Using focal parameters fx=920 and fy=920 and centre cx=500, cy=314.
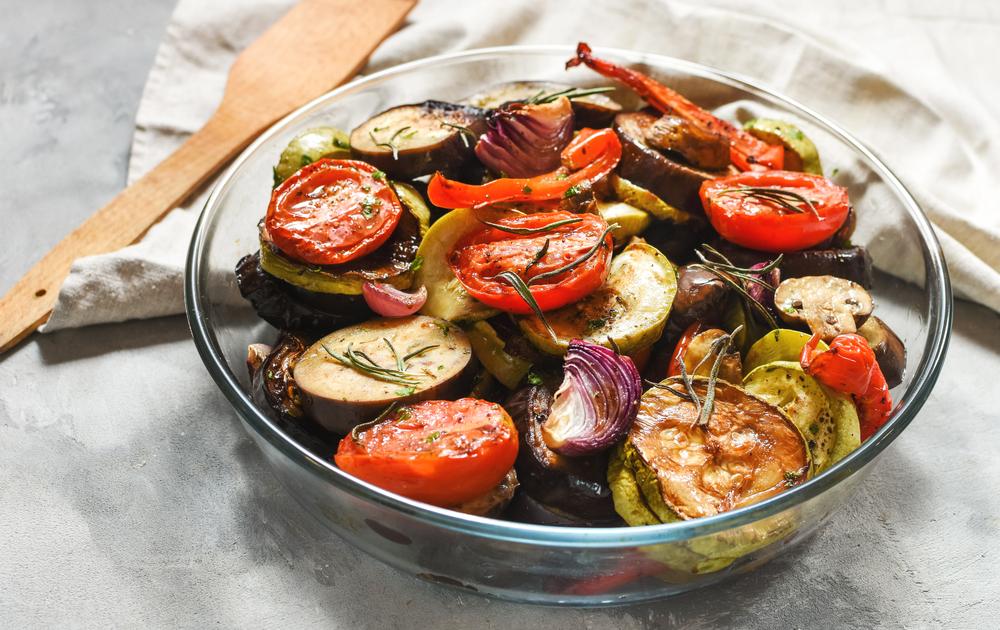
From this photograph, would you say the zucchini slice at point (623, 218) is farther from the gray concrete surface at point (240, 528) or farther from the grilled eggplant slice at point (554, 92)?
the gray concrete surface at point (240, 528)

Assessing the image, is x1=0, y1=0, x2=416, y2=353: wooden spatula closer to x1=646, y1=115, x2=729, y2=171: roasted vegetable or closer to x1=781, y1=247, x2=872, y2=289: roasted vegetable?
x1=646, y1=115, x2=729, y2=171: roasted vegetable

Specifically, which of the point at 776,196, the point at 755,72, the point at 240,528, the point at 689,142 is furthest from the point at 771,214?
the point at 240,528

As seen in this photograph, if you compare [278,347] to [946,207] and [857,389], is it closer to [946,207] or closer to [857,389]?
[857,389]

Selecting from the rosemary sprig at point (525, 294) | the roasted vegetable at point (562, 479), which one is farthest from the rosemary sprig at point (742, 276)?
the roasted vegetable at point (562, 479)

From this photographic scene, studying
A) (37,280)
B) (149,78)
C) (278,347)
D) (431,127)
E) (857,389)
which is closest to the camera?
(857,389)

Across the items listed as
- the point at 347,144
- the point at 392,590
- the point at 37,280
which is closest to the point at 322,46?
the point at 347,144

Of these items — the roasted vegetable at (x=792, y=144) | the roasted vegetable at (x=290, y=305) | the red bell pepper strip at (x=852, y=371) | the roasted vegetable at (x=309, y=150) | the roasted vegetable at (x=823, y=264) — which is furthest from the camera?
the roasted vegetable at (x=792, y=144)
